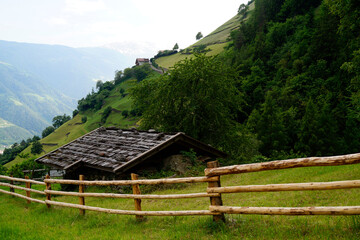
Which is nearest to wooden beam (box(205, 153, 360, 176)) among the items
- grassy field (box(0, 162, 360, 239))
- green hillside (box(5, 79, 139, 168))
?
grassy field (box(0, 162, 360, 239))

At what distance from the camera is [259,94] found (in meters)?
64.2

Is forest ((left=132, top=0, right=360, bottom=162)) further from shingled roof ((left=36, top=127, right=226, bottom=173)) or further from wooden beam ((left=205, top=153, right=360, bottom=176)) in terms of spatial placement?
wooden beam ((left=205, top=153, right=360, bottom=176))

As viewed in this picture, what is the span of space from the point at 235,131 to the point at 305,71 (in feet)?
154

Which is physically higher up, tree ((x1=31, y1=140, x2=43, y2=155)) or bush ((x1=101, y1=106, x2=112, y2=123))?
bush ((x1=101, y1=106, x2=112, y2=123))

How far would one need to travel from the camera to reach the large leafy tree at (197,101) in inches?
832

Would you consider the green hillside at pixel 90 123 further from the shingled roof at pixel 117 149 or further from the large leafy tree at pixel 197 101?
the shingled roof at pixel 117 149

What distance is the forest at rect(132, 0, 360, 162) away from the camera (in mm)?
21219

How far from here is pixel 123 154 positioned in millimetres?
13070

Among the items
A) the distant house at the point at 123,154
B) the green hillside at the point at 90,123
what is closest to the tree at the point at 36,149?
the green hillside at the point at 90,123

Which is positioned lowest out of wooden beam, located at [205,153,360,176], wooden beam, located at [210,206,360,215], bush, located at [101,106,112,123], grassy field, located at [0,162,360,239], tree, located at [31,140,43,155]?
tree, located at [31,140,43,155]

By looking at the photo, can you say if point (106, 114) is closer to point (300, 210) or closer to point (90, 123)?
point (90, 123)

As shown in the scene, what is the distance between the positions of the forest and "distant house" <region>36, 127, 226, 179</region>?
5.98 meters

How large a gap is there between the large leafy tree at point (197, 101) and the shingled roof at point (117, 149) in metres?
5.38

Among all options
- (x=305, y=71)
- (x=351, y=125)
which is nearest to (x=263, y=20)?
(x=305, y=71)
